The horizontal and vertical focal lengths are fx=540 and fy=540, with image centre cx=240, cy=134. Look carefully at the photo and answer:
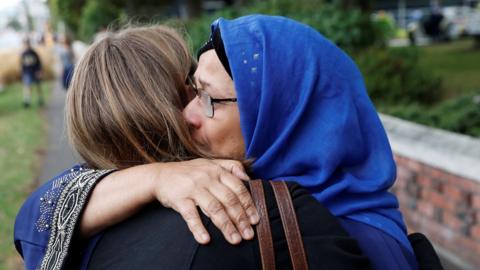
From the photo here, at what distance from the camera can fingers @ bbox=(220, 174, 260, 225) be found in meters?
1.20

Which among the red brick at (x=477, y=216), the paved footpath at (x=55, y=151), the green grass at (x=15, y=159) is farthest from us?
the paved footpath at (x=55, y=151)

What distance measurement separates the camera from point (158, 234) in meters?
1.22

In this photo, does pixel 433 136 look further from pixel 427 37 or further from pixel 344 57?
pixel 427 37

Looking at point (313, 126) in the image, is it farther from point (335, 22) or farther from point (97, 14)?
point (97, 14)

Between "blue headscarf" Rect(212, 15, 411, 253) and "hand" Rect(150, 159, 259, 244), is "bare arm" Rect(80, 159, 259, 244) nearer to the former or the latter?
"hand" Rect(150, 159, 259, 244)

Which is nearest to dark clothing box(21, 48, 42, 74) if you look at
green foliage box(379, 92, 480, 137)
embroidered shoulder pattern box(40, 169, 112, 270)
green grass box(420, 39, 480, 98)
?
green grass box(420, 39, 480, 98)

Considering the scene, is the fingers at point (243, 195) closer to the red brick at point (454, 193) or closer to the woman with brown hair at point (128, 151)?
the woman with brown hair at point (128, 151)

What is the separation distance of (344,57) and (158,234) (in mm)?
709

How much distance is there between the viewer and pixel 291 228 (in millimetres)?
1181

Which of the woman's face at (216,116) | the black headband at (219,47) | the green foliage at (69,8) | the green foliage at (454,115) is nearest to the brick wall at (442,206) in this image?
the green foliage at (454,115)

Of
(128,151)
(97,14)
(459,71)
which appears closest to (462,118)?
(128,151)

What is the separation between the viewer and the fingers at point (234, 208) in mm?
1181

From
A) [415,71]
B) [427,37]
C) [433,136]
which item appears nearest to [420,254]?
[433,136]

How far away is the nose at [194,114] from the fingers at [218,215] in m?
0.37
